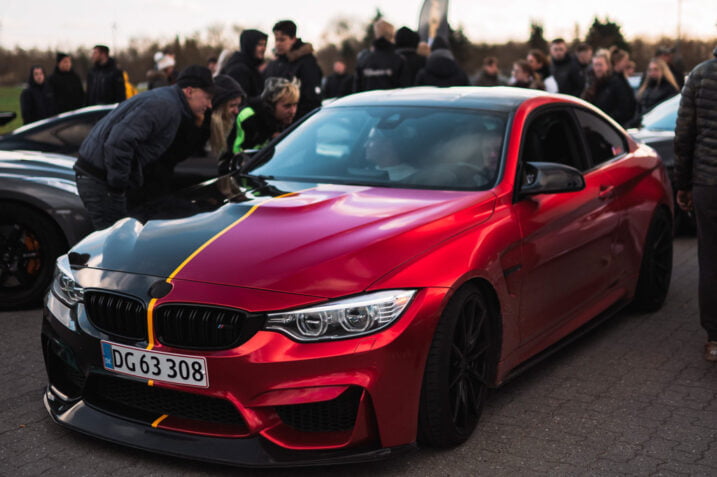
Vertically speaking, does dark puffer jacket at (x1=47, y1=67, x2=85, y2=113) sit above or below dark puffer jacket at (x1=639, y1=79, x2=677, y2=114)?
above

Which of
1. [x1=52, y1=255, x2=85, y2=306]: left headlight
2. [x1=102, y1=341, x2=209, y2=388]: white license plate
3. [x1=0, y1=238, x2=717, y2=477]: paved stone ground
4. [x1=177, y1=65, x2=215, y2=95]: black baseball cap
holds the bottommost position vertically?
[x1=0, y1=238, x2=717, y2=477]: paved stone ground

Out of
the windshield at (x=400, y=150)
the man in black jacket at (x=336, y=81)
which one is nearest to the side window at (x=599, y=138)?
the windshield at (x=400, y=150)

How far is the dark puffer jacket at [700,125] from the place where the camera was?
4957 millimetres

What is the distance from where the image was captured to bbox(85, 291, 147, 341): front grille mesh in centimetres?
346

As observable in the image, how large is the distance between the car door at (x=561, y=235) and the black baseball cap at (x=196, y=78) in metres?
2.12

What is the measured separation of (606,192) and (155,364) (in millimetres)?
3012

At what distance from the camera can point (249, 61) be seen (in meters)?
9.41

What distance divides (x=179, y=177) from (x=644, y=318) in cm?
413

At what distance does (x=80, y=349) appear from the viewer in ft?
12.0

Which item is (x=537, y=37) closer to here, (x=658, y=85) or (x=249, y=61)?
(x=658, y=85)

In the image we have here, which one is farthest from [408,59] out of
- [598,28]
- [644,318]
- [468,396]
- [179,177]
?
[598,28]

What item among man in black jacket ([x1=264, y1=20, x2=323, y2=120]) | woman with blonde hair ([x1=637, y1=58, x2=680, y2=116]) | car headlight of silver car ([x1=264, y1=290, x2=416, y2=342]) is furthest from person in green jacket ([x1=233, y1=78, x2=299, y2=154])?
woman with blonde hair ([x1=637, y1=58, x2=680, y2=116])

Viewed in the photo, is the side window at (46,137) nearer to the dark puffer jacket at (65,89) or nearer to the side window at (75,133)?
the side window at (75,133)

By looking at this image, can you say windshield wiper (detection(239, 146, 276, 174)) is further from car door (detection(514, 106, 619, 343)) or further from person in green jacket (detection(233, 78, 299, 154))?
person in green jacket (detection(233, 78, 299, 154))
